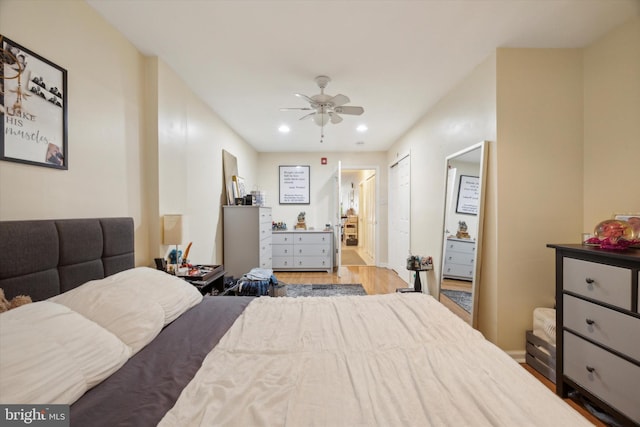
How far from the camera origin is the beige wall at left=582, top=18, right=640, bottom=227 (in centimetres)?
177

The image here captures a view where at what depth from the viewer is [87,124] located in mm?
1655

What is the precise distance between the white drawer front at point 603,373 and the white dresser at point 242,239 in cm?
323

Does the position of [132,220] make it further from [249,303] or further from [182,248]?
[249,303]

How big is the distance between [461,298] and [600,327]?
1149 millimetres

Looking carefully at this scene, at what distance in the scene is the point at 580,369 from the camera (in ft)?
5.24

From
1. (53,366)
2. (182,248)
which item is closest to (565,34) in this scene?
(53,366)

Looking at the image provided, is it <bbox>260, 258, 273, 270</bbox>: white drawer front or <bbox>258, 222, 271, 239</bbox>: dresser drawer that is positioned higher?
<bbox>258, 222, 271, 239</bbox>: dresser drawer

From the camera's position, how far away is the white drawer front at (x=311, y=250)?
5199mm

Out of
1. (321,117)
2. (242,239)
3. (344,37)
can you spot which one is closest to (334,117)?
(321,117)

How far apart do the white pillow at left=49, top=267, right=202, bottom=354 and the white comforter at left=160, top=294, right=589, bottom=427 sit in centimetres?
34

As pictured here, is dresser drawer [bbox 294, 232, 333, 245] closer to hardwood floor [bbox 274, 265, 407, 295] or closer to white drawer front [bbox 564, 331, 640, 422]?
hardwood floor [bbox 274, 265, 407, 295]

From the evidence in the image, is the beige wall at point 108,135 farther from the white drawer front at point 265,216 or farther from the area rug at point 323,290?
the area rug at point 323,290

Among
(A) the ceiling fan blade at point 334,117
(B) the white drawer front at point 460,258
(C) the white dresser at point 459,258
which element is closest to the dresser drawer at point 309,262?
(C) the white dresser at point 459,258
